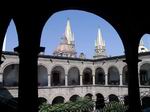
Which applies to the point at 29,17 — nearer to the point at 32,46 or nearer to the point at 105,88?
the point at 32,46

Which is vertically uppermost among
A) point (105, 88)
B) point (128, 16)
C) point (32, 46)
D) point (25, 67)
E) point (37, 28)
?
point (128, 16)

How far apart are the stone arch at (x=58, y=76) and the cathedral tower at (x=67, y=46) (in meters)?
27.8

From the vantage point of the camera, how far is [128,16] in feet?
20.9

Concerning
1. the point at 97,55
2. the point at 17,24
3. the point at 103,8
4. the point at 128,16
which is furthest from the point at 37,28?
the point at 97,55

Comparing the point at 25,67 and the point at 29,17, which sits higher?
the point at 29,17

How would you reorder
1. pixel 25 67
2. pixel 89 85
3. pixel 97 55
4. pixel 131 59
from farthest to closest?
1. pixel 97 55
2. pixel 89 85
3. pixel 131 59
4. pixel 25 67

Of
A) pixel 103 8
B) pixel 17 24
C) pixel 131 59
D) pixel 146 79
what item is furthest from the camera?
pixel 146 79

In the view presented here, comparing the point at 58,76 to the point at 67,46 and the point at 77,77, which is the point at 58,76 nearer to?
the point at 77,77

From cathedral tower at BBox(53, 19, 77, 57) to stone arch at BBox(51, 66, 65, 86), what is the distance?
2785cm

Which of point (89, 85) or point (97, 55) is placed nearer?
point (89, 85)

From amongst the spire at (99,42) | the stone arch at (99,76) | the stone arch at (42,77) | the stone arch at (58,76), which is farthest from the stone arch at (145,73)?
the spire at (99,42)

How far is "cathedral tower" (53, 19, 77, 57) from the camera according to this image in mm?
59188

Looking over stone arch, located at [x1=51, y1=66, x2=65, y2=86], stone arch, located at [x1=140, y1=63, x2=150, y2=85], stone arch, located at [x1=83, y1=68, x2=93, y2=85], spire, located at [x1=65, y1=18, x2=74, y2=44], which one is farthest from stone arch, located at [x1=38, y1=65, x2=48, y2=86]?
spire, located at [x1=65, y1=18, x2=74, y2=44]

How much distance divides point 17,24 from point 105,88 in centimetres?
2465
